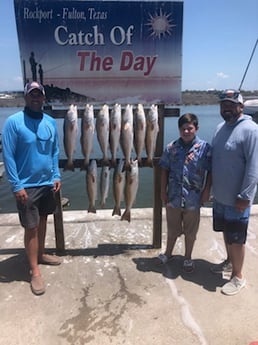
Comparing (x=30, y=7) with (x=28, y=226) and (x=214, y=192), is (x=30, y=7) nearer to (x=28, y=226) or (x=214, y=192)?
(x=28, y=226)

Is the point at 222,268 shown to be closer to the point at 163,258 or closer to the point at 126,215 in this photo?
the point at 163,258

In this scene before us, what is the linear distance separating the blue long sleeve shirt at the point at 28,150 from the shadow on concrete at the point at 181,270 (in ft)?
4.85

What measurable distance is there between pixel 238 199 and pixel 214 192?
0.32m

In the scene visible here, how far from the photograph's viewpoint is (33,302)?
338cm

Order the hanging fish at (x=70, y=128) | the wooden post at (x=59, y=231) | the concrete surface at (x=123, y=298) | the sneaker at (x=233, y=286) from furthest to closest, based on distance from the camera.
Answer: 1. the wooden post at (x=59, y=231)
2. the hanging fish at (x=70, y=128)
3. the sneaker at (x=233, y=286)
4. the concrete surface at (x=123, y=298)

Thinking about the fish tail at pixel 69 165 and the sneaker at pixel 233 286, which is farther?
the fish tail at pixel 69 165

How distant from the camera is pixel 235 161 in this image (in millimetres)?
3271

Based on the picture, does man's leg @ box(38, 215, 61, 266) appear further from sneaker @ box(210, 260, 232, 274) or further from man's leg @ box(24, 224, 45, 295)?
sneaker @ box(210, 260, 232, 274)

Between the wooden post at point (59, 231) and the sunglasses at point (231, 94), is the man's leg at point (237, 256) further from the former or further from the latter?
the wooden post at point (59, 231)

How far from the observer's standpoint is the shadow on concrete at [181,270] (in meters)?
3.70

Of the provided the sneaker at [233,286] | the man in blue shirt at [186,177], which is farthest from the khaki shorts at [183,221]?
the sneaker at [233,286]

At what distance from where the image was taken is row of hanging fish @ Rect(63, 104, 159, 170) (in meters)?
3.71

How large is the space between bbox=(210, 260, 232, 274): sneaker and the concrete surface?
8cm

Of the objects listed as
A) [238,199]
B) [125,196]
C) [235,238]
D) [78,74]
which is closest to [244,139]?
[238,199]
